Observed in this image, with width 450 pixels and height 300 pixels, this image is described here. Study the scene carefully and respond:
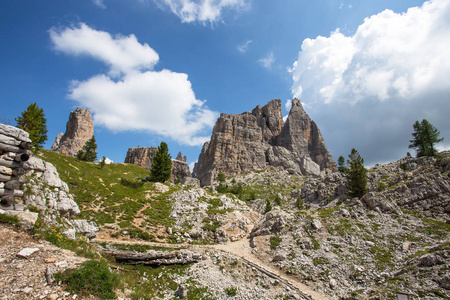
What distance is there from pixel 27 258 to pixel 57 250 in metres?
1.64

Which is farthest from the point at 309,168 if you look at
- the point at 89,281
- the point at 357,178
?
the point at 89,281

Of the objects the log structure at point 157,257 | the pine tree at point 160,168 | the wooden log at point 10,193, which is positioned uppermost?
the pine tree at point 160,168

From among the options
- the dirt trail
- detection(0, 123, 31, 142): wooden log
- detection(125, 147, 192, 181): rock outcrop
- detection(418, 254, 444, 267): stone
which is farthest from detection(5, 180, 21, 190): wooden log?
detection(125, 147, 192, 181): rock outcrop

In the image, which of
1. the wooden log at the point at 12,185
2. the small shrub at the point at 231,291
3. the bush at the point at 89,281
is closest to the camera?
the bush at the point at 89,281

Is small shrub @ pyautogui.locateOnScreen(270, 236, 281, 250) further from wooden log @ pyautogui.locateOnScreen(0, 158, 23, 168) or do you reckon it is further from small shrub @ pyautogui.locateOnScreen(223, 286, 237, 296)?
wooden log @ pyautogui.locateOnScreen(0, 158, 23, 168)

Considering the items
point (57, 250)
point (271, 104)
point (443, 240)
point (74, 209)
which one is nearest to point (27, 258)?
point (57, 250)

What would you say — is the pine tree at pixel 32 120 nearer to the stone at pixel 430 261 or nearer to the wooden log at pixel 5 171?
the wooden log at pixel 5 171

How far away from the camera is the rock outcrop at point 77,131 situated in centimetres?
12512

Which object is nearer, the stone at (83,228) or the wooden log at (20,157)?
the wooden log at (20,157)

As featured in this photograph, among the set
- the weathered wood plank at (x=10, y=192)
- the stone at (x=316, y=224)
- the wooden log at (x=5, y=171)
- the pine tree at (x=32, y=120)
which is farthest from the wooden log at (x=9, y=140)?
the pine tree at (x=32, y=120)

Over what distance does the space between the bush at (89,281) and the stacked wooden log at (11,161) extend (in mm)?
7796

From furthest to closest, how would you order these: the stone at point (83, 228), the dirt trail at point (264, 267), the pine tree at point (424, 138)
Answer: the pine tree at point (424, 138) → the stone at point (83, 228) → the dirt trail at point (264, 267)

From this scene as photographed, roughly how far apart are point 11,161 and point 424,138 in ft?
295

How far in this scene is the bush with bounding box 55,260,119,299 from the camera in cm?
927
